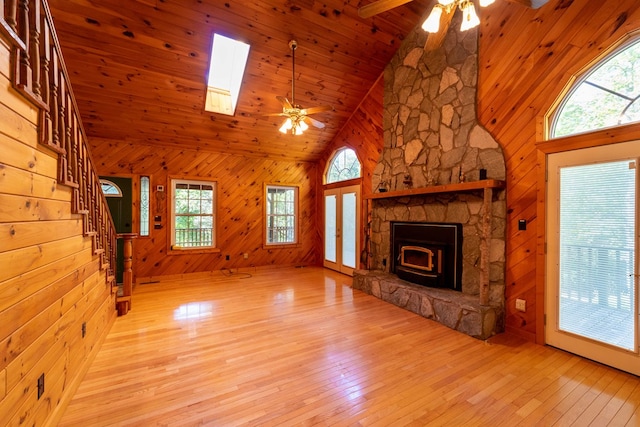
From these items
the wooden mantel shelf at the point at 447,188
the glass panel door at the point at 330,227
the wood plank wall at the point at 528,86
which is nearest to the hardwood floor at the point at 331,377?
the wood plank wall at the point at 528,86

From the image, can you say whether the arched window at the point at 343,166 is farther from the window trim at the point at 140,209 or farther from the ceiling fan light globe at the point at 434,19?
the window trim at the point at 140,209

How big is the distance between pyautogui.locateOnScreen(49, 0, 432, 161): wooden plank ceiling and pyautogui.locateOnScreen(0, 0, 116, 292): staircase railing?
2.04m

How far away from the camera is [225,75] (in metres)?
5.14

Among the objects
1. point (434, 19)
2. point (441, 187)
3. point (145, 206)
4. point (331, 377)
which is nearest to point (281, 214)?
point (145, 206)

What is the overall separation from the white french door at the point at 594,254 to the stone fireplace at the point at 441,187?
505 mm

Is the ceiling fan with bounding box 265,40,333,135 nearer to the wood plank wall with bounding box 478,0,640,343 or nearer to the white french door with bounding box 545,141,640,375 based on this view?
the wood plank wall with bounding box 478,0,640,343

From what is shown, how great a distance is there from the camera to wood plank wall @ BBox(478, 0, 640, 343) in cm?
268

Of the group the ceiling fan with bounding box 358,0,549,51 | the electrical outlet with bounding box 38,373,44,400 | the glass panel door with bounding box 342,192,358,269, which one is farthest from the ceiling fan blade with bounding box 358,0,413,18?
the glass panel door with bounding box 342,192,358,269

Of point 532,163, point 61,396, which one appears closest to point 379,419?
point 61,396

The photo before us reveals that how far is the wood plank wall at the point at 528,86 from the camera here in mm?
2684

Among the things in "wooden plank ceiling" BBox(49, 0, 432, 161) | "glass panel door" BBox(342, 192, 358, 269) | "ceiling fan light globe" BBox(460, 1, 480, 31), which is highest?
"wooden plank ceiling" BBox(49, 0, 432, 161)

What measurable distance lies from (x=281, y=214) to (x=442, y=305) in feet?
14.7

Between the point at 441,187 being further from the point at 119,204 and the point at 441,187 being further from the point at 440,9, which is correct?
the point at 119,204

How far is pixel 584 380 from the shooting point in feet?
7.55
